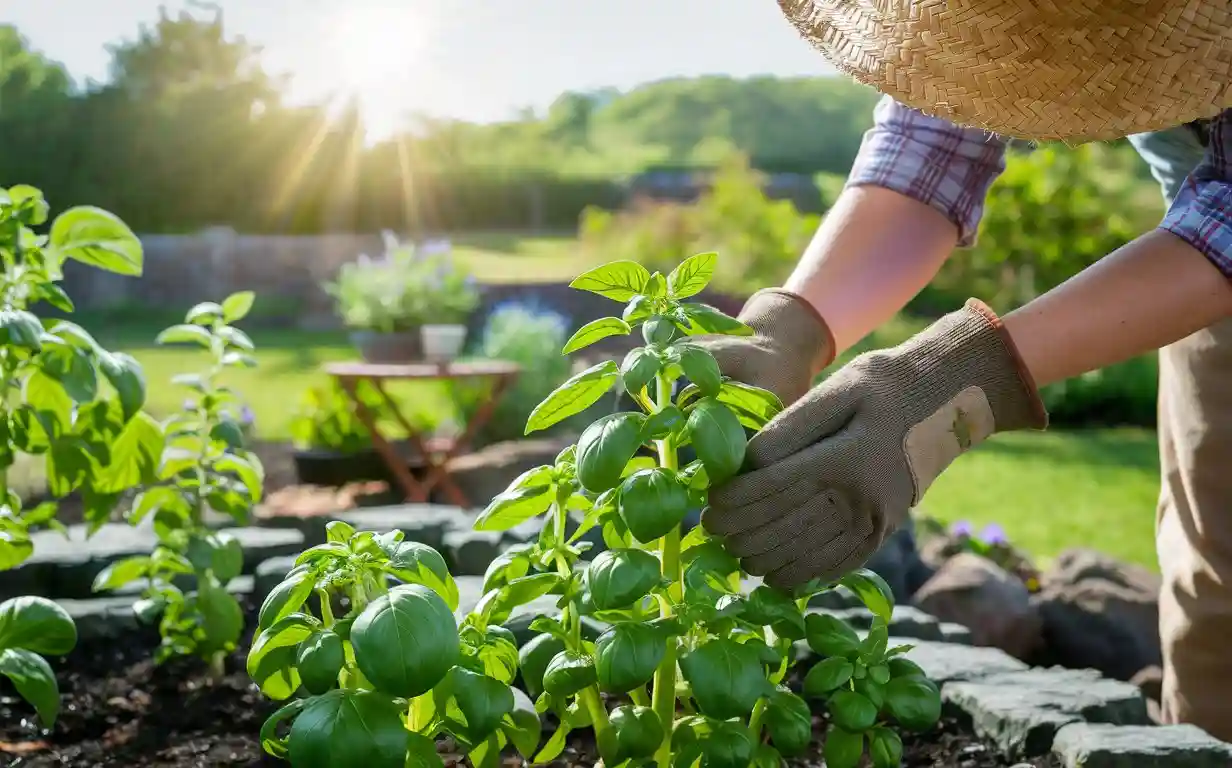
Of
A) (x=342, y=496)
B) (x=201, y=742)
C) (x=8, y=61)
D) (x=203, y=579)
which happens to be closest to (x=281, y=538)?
(x=203, y=579)

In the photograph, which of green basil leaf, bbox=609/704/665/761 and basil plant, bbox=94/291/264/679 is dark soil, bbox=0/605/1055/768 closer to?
basil plant, bbox=94/291/264/679

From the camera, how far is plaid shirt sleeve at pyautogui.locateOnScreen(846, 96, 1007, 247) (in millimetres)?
1647

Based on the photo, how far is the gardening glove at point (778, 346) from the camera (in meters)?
1.34

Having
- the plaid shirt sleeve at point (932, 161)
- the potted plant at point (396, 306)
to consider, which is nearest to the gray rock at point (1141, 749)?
the plaid shirt sleeve at point (932, 161)

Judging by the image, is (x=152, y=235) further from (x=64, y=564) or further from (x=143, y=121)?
(x=64, y=564)

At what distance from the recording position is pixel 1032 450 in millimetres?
6738

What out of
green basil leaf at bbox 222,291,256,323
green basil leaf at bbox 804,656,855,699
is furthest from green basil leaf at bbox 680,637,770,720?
green basil leaf at bbox 222,291,256,323

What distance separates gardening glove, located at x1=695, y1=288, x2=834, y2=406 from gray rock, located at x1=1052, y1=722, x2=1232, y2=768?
0.50 m

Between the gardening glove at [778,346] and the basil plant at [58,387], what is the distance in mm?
708

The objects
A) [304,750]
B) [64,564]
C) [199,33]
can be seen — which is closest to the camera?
[304,750]

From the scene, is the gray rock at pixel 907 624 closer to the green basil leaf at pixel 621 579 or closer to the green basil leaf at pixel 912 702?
the green basil leaf at pixel 912 702

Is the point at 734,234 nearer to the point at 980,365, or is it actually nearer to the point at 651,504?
the point at 980,365

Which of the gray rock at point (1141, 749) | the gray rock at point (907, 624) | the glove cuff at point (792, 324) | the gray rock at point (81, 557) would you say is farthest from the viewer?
the gray rock at point (81, 557)

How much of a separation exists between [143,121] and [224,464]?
14394 mm
